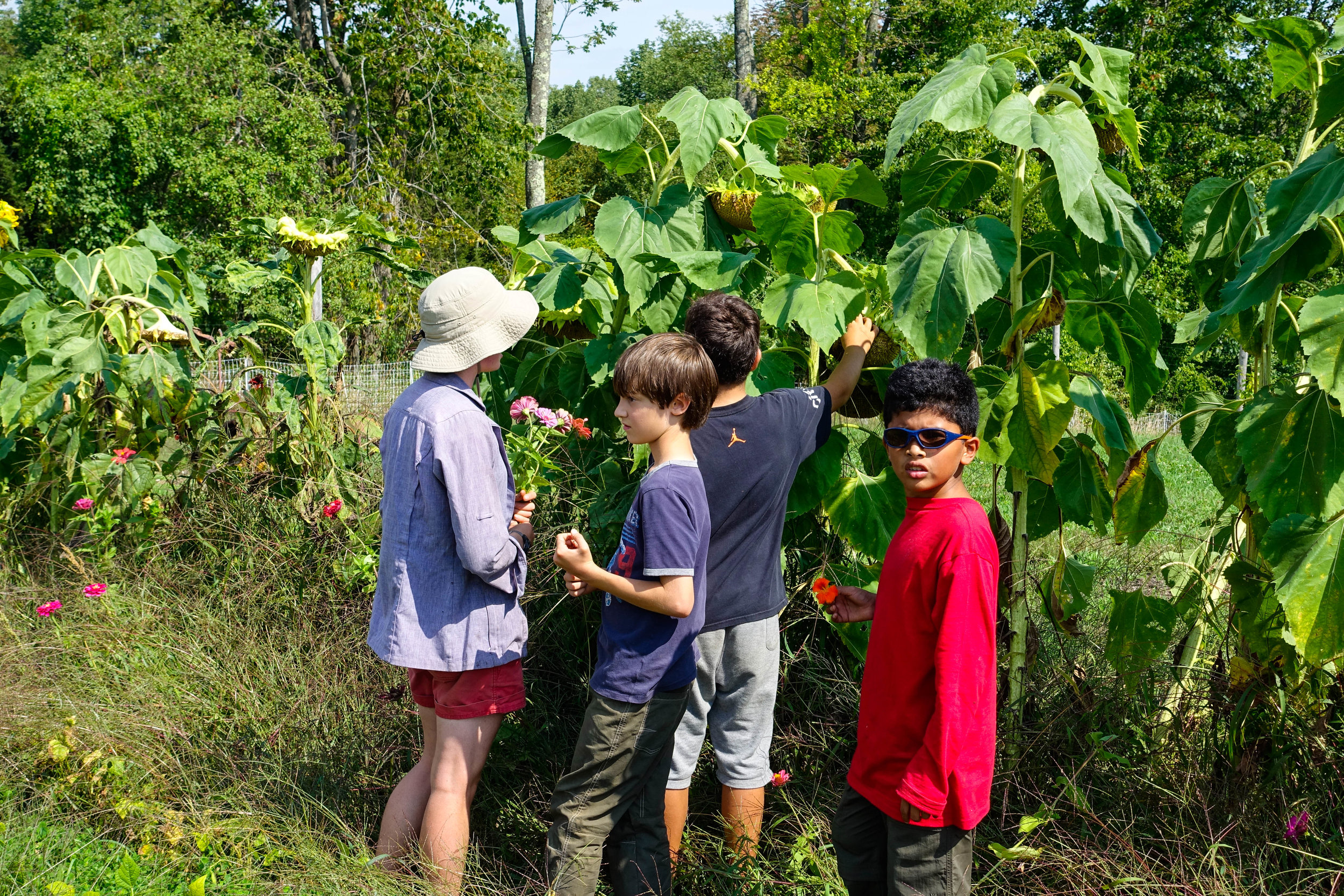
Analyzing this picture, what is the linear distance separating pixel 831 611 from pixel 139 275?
3.93m

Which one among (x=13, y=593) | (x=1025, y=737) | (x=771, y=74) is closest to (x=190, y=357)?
(x=13, y=593)

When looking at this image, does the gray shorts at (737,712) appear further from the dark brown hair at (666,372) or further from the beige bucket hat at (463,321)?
the beige bucket hat at (463,321)

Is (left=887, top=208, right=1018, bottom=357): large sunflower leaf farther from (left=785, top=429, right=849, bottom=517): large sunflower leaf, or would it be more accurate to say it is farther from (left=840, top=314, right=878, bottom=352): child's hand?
(left=785, top=429, right=849, bottom=517): large sunflower leaf

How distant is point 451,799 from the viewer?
2.52 m

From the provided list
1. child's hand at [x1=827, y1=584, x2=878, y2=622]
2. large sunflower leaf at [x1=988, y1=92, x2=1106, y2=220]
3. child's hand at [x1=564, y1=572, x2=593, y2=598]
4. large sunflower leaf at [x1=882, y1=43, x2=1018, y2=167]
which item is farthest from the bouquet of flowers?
large sunflower leaf at [x1=988, y1=92, x2=1106, y2=220]

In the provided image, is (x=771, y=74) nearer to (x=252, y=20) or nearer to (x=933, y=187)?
(x=252, y=20)

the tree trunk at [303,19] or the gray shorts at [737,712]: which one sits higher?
the tree trunk at [303,19]

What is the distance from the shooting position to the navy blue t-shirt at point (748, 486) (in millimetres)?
2504

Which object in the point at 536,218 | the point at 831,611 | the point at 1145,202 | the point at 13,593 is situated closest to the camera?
the point at 831,611

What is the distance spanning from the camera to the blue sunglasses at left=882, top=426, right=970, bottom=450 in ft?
6.62

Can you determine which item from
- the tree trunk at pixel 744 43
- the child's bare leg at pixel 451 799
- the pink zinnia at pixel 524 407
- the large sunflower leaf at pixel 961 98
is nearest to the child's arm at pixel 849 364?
the large sunflower leaf at pixel 961 98

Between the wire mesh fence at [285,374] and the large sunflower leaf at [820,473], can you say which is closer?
the large sunflower leaf at [820,473]

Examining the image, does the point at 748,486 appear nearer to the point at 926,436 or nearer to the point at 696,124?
the point at 926,436

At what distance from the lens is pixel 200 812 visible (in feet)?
9.57
